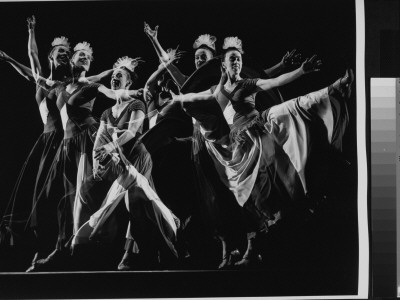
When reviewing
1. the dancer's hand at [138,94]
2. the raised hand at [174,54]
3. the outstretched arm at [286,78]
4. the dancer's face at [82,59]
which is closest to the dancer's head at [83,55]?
the dancer's face at [82,59]

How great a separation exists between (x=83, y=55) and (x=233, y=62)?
0.60 m

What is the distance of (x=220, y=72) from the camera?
2.01 meters

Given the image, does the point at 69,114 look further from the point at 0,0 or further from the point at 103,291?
the point at 103,291

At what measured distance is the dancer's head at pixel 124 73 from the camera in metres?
2.00

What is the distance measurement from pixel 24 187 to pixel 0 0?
0.75m

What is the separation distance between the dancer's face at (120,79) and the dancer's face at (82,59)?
11 centimetres

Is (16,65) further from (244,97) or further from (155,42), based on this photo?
(244,97)

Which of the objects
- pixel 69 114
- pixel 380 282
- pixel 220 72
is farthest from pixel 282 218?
pixel 69 114

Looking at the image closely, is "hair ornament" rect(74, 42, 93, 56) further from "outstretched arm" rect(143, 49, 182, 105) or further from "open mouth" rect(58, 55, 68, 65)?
"outstretched arm" rect(143, 49, 182, 105)

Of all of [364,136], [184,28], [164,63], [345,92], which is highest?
[184,28]

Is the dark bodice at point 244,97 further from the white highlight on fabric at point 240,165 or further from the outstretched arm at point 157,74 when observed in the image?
the outstretched arm at point 157,74

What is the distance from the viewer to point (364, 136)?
6.55ft

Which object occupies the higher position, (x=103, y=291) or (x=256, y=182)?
(x=256, y=182)

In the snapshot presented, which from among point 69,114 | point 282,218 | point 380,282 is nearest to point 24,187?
point 69,114
